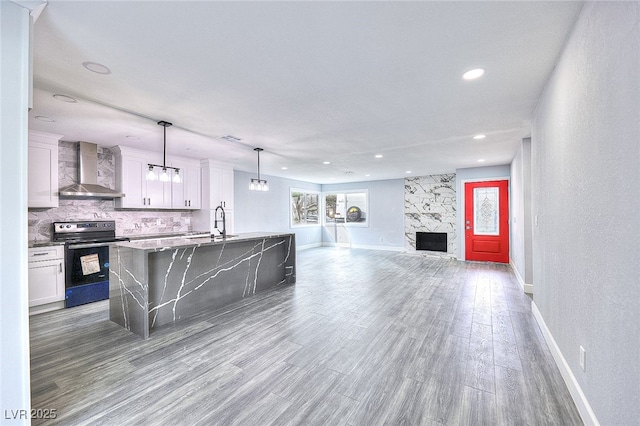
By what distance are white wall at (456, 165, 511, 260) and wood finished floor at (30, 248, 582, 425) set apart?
11.1 ft

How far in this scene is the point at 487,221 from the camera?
7004 millimetres

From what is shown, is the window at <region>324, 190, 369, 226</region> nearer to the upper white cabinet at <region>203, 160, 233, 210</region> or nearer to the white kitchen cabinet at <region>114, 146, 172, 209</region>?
the upper white cabinet at <region>203, 160, 233, 210</region>

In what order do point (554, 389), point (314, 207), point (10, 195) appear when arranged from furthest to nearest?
point (314, 207)
point (554, 389)
point (10, 195)

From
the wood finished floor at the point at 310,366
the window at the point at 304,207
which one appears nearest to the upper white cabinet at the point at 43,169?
the wood finished floor at the point at 310,366

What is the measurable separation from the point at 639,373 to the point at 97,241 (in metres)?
5.73

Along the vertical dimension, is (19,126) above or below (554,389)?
above

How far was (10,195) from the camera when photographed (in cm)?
152

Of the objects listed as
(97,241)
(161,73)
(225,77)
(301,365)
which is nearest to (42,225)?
(97,241)

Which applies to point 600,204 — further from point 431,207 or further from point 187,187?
point 431,207

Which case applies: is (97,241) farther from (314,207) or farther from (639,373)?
(314,207)

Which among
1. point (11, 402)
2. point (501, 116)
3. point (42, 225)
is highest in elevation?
point (501, 116)

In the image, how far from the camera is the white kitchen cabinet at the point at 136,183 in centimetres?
487

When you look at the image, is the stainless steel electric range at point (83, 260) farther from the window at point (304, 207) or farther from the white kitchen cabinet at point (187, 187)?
the window at point (304, 207)

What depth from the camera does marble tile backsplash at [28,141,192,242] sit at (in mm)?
4242
